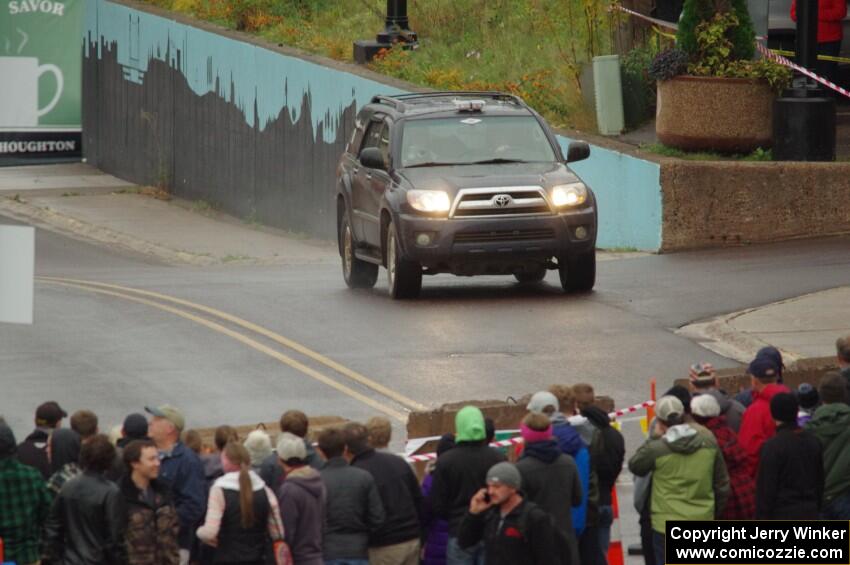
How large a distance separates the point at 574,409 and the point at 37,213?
28016 millimetres

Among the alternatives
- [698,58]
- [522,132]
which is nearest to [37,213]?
[698,58]

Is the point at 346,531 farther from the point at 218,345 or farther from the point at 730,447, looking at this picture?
the point at 218,345

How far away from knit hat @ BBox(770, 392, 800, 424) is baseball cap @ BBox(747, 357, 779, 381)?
0.94 meters

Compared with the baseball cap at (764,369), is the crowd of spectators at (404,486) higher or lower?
lower

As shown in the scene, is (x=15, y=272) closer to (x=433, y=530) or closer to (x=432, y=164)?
(x=433, y=530)

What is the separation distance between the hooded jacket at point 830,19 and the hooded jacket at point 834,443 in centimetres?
1721

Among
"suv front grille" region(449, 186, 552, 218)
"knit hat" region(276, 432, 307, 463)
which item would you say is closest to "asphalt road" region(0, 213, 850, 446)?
"suv front grille" region(449, 186, 552, 218)

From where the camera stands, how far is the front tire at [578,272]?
20.3 m

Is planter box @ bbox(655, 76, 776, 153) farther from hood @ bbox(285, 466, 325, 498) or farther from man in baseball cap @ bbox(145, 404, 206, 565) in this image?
hood @ bbox(285, 466, 325, 498)

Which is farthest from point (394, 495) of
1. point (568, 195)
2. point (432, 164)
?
point (432, 164)

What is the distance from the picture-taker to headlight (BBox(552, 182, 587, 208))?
20000 mm

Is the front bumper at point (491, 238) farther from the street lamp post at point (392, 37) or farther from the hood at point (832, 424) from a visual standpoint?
the street lamp post at point (392, 37)

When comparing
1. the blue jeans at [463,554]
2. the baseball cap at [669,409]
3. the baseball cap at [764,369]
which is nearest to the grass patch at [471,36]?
the baseball cap at [764,369]

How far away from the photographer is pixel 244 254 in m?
30.8
